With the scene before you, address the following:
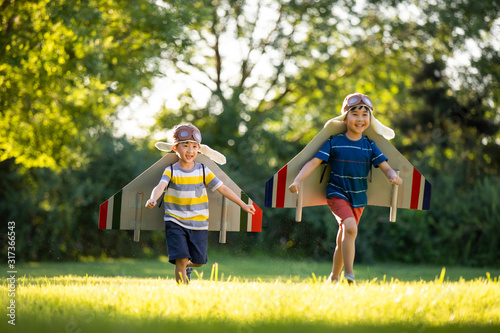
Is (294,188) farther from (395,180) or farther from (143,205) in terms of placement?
(143,205)

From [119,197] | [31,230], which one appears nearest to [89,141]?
[31,230]

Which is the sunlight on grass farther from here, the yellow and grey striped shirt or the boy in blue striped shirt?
the boy in blue striped shirt

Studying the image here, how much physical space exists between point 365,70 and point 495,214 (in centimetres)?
863

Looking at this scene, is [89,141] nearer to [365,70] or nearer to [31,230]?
[31,230]

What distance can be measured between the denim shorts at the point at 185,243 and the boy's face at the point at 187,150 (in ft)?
2.05

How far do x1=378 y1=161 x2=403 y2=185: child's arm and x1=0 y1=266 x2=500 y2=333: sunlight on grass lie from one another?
1.21 m

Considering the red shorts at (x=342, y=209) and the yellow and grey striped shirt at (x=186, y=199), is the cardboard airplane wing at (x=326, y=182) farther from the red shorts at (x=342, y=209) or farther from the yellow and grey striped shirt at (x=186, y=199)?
the yellow and grey striped shirt at (x=186, y=199)

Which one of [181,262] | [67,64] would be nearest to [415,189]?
[181,262]

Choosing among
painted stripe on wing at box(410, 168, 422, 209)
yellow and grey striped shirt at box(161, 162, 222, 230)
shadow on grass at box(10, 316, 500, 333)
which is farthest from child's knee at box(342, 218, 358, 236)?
shadow on grass at box(10, 316, 500, 333)

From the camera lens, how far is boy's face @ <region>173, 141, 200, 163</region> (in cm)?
604

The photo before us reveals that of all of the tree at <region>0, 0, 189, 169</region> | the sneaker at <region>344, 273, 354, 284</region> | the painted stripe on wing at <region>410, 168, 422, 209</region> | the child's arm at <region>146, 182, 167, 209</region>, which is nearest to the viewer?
the child's arm at <region>146, 182, 167, 209</region>

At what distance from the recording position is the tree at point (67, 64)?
34.0 ft

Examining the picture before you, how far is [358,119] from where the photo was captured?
6.16 meters

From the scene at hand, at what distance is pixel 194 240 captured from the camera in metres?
6.03
